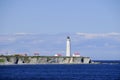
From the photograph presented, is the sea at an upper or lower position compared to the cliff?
lower

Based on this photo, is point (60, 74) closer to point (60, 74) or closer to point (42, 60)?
point (60, 74)

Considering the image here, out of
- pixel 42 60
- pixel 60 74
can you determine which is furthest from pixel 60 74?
pixel 42 60

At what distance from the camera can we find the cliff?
181 m

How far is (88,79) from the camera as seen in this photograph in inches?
3260

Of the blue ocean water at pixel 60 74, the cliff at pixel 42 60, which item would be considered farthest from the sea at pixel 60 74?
the cliff at pixel 42 60

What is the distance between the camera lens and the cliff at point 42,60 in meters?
181

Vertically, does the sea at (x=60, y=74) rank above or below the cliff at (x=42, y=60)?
below

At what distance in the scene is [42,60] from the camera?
193 metres

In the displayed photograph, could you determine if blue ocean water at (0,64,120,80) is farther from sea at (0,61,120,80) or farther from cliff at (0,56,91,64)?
cliff at (0,56,91,64)

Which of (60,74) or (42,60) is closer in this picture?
(60,74)

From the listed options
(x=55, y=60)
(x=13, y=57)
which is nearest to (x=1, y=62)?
(x=13, y=57)

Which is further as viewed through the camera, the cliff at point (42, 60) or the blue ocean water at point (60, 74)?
the cliff at point (42, 60)

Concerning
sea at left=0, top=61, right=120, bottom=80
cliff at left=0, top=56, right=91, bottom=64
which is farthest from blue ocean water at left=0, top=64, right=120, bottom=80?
cliff at left=0, top=56, right=91, bottom=64

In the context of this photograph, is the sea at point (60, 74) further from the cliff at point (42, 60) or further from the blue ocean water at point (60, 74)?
the cliff at point (42, 60)
